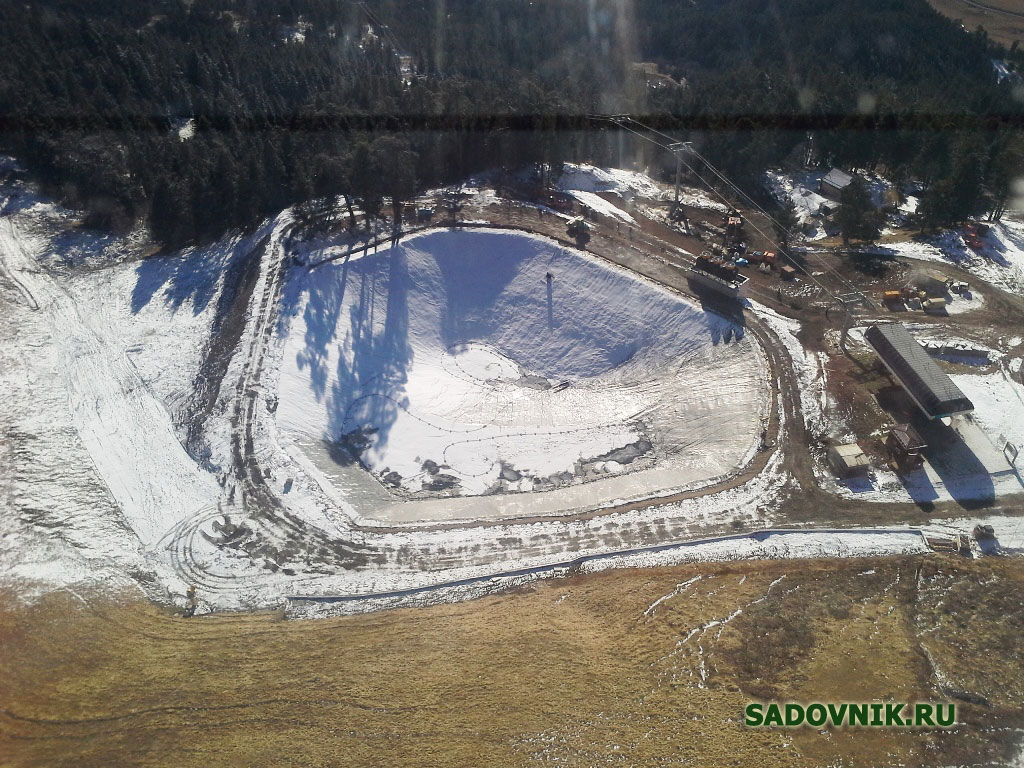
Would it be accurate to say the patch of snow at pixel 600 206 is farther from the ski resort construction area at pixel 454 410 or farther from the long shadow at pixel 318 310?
the long shadow at pixel 318 310

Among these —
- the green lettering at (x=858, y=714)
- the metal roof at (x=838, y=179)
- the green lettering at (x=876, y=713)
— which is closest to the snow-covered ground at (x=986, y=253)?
the metal roof at (x=838, y=179)

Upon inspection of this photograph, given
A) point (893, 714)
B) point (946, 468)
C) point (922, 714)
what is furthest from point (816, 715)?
point (946, 468)

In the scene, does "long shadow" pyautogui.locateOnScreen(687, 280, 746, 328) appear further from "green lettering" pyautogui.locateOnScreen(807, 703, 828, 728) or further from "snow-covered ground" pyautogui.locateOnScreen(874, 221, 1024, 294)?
"green lettering" pyautogui.locateOnScreen(807, 703, 828, 728)

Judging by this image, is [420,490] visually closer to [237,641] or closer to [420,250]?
[237,641]

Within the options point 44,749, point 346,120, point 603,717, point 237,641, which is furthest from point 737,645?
point 346,120

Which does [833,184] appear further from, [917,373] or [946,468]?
[946,468]

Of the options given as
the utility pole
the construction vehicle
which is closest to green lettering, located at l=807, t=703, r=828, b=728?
the construction vehicle
